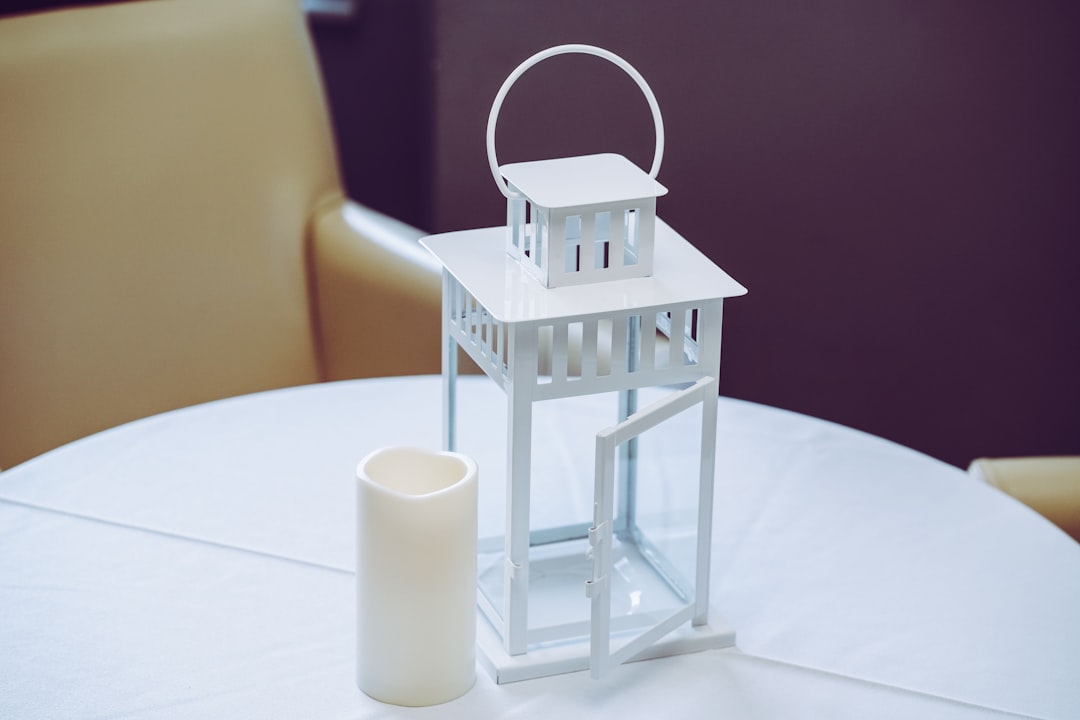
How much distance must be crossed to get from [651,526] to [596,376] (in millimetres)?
177

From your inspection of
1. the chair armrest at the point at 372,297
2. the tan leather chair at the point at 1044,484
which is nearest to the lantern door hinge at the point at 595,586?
the tan leather chair at the point at 1044,484

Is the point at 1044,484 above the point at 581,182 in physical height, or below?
below

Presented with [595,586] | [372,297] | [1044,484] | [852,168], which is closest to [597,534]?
[595,586]

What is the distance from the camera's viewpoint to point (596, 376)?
0.80 metres

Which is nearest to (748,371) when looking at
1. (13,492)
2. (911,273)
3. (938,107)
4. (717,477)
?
(911,273)

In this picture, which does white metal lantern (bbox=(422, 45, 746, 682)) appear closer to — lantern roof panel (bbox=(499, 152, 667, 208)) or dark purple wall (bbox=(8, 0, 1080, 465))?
lantern roof panel (bbox=(499, 152, 667, 208))

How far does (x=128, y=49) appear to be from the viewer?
1.47 metres

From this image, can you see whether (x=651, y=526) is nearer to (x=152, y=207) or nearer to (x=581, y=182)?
(x=581, y=182)

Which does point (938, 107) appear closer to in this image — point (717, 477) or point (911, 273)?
point (911, 273)

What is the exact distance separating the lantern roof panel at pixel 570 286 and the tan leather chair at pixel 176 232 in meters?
0.61

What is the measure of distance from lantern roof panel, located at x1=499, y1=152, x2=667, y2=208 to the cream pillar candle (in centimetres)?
18

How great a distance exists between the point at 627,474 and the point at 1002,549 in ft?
0.99

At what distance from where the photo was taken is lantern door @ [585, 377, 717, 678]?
791 millimetres

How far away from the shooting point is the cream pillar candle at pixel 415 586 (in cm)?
77
